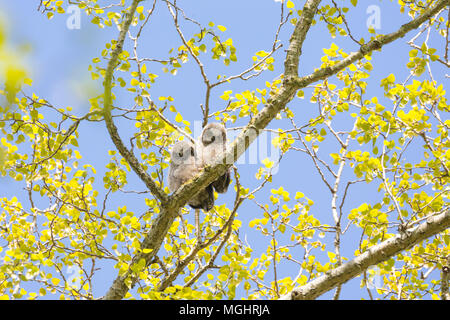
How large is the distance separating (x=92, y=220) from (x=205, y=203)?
64.5 inches

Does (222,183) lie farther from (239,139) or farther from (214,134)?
(239,139)

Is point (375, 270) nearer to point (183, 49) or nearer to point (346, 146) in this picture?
point (346, 146)

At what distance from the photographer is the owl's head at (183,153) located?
6.64 meters

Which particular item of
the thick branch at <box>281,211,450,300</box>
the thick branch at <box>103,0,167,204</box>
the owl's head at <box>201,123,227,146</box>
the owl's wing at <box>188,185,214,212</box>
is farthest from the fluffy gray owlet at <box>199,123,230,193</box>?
the thick branch at <box>281,211,450,300</box>

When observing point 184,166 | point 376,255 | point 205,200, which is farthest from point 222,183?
point 376,255

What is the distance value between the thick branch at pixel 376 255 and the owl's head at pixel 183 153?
2.96 meters

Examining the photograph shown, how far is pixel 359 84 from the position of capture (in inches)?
237

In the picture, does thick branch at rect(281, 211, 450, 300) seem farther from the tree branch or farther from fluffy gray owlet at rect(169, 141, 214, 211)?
fluffy gray owlet at rect(169, 141, 214, 211)

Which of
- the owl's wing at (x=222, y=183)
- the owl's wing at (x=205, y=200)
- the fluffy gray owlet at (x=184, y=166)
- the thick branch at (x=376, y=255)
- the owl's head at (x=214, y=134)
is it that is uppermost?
the owl's head at (x=214, y=134)

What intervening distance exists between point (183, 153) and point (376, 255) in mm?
3333

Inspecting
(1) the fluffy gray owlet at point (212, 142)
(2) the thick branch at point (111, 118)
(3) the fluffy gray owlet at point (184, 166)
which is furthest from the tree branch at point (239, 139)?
(1) the fluffy gray owlet at point (212, 142)

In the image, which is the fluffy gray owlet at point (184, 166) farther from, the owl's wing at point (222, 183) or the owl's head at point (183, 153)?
the owl's wing at point (222, 183)

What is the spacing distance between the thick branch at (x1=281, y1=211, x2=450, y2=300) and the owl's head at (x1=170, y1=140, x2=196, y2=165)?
296 cm

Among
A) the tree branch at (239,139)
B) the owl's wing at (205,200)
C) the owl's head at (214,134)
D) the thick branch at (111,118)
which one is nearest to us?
the thick branch at (111,118)
